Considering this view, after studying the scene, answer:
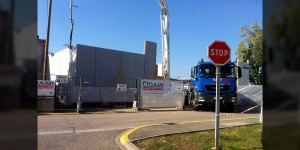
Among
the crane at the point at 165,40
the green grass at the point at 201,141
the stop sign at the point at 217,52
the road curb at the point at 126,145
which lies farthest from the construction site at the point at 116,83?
the stop sign at the point at 217,52

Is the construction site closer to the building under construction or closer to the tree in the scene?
the building under construction

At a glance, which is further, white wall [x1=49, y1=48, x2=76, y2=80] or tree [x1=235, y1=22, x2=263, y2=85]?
tree [x1=235, y1=22, x2=263, y2=85]

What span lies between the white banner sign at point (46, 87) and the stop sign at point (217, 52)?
13.4 m

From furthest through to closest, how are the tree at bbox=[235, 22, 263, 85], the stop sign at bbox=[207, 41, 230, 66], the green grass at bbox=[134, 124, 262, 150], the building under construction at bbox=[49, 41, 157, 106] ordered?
the tree at bbox=[235, 22, 263, 85] → the building under construction at bbox=[49, 41, 157, 106] → the green grass at bbox=[134, 124, 262, 150] → the stop sign at bbox=[207, 41, 230, 66]

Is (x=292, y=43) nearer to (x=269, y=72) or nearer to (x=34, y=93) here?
(x=269, y=72)

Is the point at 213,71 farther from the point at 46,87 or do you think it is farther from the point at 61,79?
the point at 46,87

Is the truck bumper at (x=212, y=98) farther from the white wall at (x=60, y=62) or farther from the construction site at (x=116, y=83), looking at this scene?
the white wall at (x=60, y=62)

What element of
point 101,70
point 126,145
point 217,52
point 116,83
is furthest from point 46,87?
point 217,52

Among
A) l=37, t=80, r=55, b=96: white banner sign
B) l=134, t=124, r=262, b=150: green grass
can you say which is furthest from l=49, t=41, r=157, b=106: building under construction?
l=134, t=124, r=262, b=150: green grass

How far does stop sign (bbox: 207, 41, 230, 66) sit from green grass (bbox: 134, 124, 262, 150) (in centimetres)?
212

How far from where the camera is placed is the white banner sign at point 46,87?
18.7 meters

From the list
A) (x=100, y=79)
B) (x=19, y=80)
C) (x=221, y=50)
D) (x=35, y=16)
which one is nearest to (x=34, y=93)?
(x=19, y=80)

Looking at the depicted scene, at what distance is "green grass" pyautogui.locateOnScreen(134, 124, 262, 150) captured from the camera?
313 inches

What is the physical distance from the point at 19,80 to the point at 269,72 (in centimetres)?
137
